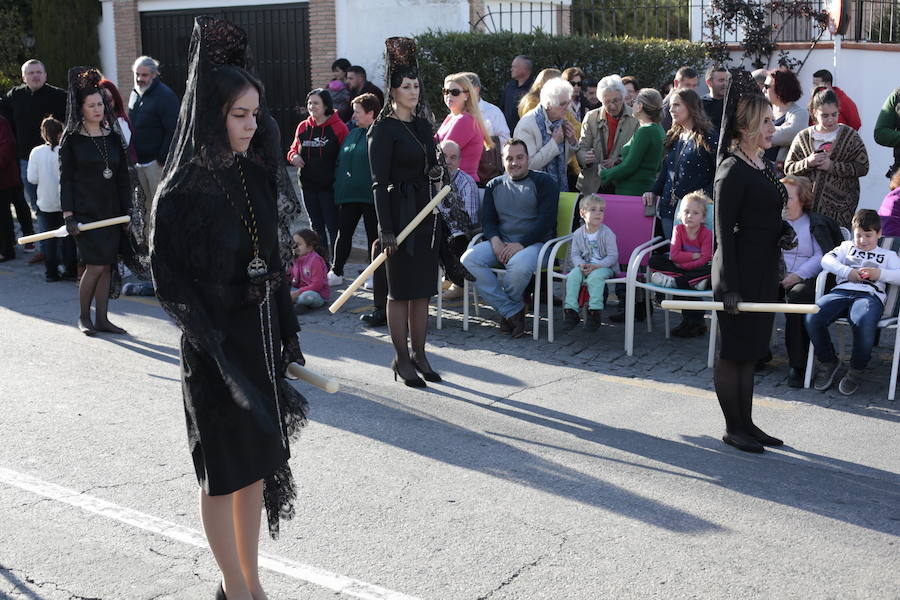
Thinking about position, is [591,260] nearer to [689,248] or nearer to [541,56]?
[689,248]

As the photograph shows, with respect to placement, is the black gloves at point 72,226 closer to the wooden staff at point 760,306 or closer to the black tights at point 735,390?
the wooden staff at point 760,306

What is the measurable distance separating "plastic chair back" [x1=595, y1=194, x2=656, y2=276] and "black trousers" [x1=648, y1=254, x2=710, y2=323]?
1.61 feet

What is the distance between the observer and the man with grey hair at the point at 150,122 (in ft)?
39.2

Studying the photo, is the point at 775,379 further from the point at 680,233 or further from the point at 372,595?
the point at 372,595

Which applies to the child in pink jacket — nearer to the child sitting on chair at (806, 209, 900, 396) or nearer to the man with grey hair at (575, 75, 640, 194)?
the man with grey hair at (575, 75, 640, 194)

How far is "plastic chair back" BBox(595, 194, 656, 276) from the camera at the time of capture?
937 cm

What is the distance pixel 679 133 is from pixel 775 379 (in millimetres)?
2352

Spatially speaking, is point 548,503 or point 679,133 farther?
point 679,133

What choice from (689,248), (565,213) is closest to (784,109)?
(565,213)

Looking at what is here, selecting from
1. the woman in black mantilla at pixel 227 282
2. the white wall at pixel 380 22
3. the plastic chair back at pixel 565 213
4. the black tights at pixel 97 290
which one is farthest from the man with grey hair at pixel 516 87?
the woman in black mantilla at pixel 227 282

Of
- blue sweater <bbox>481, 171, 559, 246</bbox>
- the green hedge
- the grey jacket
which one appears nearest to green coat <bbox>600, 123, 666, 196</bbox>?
blue sweater <bbox>481, 171, 559, 246</bbox>

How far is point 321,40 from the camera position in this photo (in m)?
19.1

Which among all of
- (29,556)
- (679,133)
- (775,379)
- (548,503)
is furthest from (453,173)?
(29,556)

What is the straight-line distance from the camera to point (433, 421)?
22.7ft
